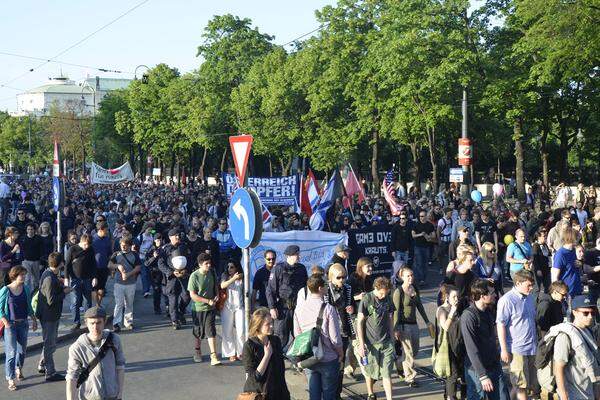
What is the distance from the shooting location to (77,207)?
2459cm

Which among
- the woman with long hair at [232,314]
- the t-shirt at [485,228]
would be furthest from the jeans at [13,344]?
the t-shirt at [485,228]

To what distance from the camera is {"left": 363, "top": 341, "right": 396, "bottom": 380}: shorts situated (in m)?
8.52

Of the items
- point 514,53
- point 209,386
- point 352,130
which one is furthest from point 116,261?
point 352,130

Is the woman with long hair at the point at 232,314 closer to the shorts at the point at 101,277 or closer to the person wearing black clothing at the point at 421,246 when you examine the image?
the shorts at the point at 101,277

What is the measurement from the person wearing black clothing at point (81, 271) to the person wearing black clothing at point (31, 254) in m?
2.00

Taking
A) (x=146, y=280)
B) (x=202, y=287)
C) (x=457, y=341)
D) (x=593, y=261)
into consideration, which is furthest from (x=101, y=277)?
(x=593, y=261)

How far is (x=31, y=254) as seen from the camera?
48.1ft

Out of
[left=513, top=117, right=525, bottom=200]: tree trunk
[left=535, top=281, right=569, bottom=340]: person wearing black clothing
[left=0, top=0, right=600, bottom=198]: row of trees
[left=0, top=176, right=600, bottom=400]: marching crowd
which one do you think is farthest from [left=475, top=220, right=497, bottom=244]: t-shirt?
[left=513, top=117, right=525, bottom=200]: tree trunk

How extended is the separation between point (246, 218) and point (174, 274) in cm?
531

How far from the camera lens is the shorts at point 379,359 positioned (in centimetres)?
852

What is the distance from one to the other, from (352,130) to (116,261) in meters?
30.7

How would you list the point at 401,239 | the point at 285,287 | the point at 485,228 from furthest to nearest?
the point at 485,228, the point at 401,239, the point at 285,287

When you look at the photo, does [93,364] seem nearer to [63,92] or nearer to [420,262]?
[420,262]

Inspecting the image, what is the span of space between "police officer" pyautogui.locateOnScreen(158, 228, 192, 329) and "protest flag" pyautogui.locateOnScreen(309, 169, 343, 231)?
14.4ft
